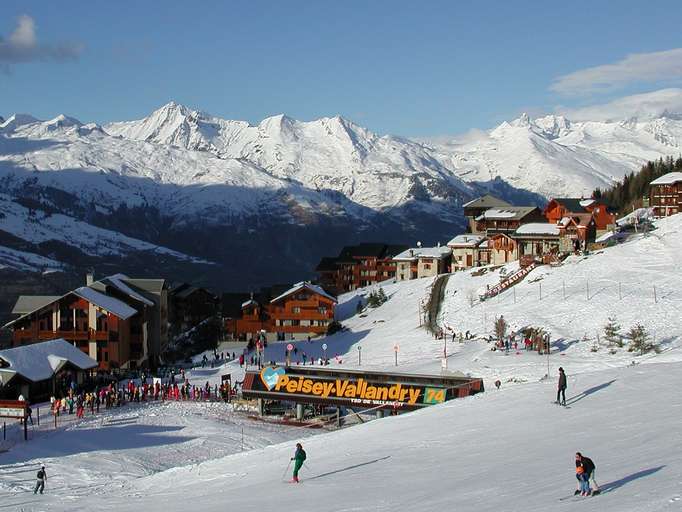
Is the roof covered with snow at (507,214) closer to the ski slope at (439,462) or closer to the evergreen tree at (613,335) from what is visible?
the evergreen tree at (613,335)

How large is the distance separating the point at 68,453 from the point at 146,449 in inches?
125

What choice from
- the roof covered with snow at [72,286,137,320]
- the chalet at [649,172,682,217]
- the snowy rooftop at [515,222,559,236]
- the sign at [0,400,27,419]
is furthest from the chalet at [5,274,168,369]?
the chalet at [649,172,682,217]

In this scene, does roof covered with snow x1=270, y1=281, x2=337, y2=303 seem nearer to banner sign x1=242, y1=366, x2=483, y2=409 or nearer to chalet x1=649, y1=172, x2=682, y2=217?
banner sign x1=242, y1=366, x2=483, y2=409

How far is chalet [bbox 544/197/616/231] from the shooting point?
315 ft

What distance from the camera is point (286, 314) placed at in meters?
90.5

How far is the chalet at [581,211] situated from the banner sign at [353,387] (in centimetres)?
5762

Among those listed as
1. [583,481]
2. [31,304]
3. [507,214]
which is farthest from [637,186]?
[583,481]

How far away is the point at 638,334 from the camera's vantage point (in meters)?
49.0

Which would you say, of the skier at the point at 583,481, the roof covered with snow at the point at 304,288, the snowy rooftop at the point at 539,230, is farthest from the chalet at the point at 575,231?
the skier at the point at 583,481

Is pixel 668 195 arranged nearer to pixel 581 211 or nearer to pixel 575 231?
pixel 581 211

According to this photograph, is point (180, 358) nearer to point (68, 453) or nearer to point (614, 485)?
point (68, 453)

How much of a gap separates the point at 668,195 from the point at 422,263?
32.7 m

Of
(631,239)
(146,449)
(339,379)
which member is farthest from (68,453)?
(631,239)

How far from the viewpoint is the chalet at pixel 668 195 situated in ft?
359
